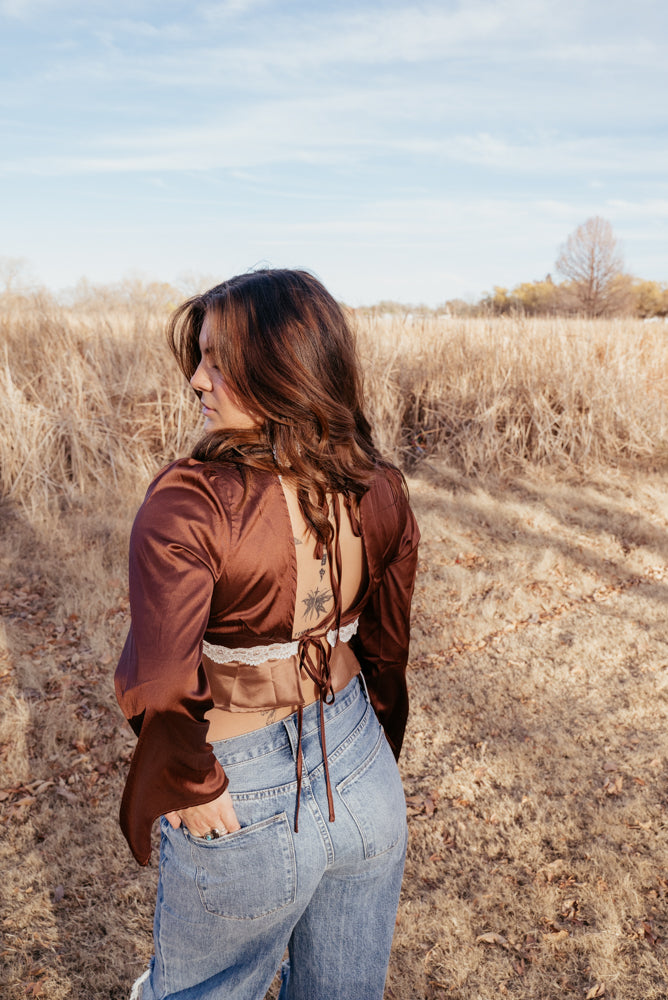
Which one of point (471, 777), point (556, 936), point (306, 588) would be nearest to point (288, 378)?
point (306, 588)

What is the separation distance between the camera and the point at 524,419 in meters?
8.26

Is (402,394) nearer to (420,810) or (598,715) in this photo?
(598,715)

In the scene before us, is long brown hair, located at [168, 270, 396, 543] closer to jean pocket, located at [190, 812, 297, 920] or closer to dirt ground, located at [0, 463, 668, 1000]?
jean pocket, located at [190, 812, 297, 920]

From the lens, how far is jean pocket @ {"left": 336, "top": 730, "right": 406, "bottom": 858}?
1.15m

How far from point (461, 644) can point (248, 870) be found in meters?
3.79

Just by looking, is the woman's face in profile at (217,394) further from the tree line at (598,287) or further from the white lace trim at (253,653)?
the tree line at (598,287)

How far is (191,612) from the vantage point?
98 cm

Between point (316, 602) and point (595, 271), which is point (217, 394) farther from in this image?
point (595, 271)

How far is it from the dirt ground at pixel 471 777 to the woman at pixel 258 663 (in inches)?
60.1

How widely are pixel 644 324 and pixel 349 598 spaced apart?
1049 cm

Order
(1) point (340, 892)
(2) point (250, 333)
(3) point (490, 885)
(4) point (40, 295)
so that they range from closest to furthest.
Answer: (2) point (250, 333) < (1) point (340, 892) < (3) point (490, 885) < (4) point (40, 295)

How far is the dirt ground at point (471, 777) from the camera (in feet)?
8.11

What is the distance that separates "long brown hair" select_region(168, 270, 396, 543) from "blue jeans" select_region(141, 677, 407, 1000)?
369 mm

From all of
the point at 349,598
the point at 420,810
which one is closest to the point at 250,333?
the point at 349,598
